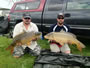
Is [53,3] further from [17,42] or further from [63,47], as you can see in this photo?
[17,42]

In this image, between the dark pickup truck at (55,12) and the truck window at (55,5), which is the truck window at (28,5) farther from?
the truck window at (55,5)

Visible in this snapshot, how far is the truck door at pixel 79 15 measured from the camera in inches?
223

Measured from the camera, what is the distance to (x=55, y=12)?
6.29 metres

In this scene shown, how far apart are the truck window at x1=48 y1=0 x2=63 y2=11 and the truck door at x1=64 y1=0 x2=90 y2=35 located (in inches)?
11.8

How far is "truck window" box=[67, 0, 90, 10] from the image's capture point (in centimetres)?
578

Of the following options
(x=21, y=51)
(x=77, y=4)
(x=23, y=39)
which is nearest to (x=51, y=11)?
(x=77, y=4)

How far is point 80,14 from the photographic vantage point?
18.9 feet

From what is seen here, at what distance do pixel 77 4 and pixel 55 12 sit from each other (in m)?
0.80

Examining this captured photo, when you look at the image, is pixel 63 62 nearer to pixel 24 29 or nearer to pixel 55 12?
pixel 24 29

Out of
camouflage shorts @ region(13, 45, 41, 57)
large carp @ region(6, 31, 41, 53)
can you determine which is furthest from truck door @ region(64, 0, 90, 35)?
large carp @ region(6, 31, 41, 53)

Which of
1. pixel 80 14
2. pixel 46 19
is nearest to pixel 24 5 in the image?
pixel 46 19

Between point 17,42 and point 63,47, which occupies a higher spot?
point 17,42

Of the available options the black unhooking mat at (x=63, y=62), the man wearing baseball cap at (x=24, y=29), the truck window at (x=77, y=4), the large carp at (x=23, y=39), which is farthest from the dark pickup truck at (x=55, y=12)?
the large carp at (x=23, y=39)

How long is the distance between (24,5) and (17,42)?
3.17m
